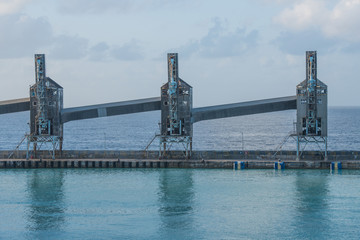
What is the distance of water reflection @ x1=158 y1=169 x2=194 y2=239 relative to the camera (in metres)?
55.1

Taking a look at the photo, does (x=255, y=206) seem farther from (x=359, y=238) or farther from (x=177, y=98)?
(x=177, y=98)

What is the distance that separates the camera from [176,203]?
66.2m

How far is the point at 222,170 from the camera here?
8900 centimetres

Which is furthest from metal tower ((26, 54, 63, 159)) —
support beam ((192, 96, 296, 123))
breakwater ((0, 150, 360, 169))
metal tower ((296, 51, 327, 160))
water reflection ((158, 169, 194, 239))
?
metal tower ((296, 51, 327, 160))

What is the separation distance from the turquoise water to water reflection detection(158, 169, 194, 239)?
0.10 meters

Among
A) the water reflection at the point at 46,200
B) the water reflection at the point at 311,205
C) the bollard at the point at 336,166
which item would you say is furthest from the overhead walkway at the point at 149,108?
the water reflection at the point at 311,205

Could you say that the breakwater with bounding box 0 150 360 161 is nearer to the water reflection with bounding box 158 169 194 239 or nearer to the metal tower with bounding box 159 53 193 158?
the metal tower with bounding box 159 53 193 158

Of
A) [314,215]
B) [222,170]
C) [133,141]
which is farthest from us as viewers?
[133,141]

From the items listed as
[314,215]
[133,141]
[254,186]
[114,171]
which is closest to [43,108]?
[114,171]

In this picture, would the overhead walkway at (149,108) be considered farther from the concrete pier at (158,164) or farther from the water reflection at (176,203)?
the water reflection at (176,203)

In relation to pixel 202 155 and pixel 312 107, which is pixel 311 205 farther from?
pixel 202 155

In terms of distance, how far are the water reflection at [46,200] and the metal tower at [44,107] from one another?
631cm

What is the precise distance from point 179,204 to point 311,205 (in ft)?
48.0

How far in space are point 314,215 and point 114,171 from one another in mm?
37687
